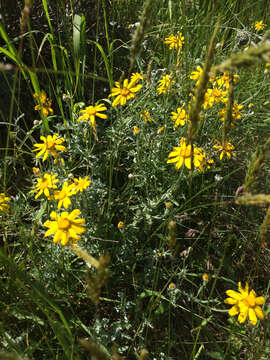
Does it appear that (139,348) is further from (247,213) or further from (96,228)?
(247,213)

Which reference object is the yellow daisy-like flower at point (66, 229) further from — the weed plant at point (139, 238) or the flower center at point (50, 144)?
the flower center at point (50, 144)

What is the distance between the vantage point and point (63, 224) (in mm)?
1446

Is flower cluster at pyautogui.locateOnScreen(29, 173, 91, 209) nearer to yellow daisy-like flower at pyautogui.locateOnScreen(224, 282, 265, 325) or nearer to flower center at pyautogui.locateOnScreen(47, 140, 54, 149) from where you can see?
flower center at pyautogui.locateOnScreen(47, 140, 54, 149)

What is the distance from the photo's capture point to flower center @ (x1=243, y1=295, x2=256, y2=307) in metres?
1.55

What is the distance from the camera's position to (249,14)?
3719 millimetres


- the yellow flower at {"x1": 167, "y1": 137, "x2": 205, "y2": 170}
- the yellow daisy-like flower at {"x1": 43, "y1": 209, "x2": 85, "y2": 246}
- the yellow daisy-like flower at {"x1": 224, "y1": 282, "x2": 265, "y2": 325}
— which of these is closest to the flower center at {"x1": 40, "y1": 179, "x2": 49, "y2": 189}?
the yellow daisy-like flower at {"x1": 43, "y1": 209, "x2": 85, "y2": 246}

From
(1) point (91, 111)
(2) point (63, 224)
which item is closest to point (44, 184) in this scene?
(2) point (63, 224)

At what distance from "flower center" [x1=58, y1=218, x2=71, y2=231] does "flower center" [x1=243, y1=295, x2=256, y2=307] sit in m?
1.00

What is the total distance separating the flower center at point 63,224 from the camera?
56.8 inches

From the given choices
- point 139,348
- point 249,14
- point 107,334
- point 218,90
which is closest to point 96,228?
point 107,334

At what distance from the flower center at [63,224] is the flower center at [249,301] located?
3.29 ft

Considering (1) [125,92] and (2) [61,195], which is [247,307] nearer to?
(2) [61,195]

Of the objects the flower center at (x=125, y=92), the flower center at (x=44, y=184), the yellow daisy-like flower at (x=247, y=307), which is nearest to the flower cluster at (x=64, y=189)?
the flower center at (x=44, y=184)

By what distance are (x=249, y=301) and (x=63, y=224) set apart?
3.41ft
